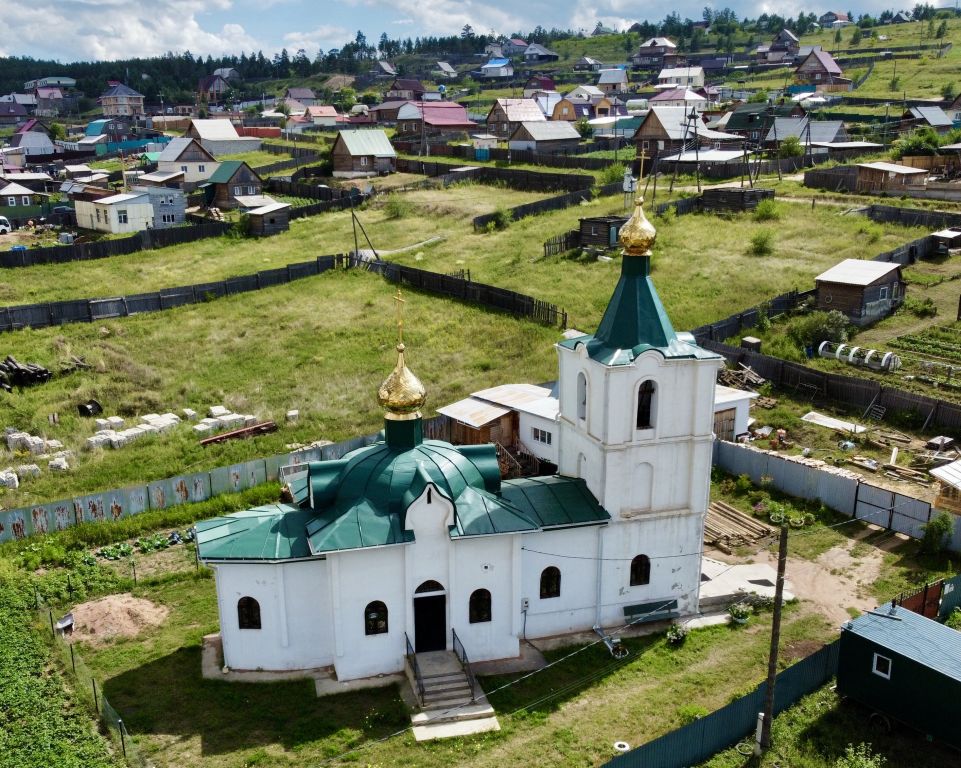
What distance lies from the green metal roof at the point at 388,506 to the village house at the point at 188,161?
59667 millimetres

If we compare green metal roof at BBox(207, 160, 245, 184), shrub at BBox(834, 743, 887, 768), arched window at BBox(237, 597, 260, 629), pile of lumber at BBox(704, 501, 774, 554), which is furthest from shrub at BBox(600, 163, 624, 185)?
shrub at BBox(834, 743, 887, 768)

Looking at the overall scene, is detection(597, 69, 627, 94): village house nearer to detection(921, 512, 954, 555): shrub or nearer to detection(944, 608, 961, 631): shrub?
detection(921, 512, 954, 555): shrub

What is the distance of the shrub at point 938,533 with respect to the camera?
854 inches

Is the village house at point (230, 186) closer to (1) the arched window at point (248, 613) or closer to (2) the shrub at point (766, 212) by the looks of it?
(2) the shrub at point (766, 212)

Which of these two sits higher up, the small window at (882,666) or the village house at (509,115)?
the village house at (509,115)

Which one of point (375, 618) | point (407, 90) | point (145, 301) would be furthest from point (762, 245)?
point (407, 90)

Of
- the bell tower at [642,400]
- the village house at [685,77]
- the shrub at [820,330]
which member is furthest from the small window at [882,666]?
the village house at [685,77]

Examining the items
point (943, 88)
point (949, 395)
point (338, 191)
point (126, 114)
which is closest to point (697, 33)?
point (943, 88)

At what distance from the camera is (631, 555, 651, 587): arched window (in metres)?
19.6

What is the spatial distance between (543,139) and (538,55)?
9956 cm

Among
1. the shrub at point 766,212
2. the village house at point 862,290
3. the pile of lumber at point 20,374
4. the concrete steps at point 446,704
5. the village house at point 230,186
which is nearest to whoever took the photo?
the concrete steps at point 446,704

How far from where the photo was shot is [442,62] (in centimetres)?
17688

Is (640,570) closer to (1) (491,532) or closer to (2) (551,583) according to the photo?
(2) (551,583)

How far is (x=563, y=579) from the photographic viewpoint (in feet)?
62.9
